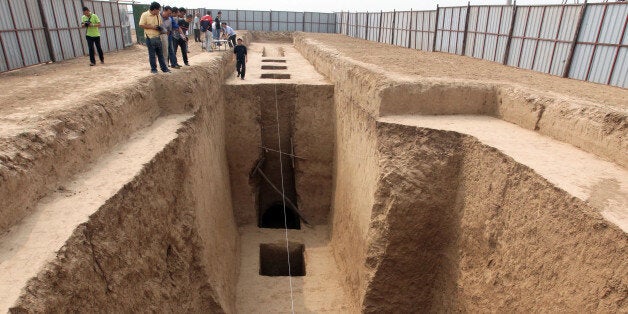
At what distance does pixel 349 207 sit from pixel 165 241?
11.9ft

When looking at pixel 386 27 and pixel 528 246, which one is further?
pixel 386 27

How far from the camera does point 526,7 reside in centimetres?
924

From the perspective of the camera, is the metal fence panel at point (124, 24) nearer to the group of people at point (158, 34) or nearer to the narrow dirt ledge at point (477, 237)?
the group of people at point (158, 34)

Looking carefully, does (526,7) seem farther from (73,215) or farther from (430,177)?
(73,215)

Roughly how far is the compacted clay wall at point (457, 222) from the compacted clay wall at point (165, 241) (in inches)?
90.0

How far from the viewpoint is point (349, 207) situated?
22.6ft

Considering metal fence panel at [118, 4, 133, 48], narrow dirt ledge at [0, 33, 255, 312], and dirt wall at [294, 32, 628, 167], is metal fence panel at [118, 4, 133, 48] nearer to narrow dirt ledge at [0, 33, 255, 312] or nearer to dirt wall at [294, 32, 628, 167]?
narrow dirt ledge at [0, 33, 255, 312]

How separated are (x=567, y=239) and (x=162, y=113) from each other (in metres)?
5.21

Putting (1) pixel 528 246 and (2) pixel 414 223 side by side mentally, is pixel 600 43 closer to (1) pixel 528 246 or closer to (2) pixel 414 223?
(2) pixel 414 223

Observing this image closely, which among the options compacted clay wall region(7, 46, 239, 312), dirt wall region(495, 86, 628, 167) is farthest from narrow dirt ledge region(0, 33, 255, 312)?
dirt wall region(495, 86, 628, 167)

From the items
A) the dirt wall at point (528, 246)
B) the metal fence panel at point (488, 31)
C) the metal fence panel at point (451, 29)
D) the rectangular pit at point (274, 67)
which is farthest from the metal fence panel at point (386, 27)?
the dirt wall at point (528, 246)

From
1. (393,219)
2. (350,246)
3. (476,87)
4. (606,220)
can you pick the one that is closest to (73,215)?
(393,219)

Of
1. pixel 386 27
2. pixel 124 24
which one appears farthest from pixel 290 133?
pixel 386 27

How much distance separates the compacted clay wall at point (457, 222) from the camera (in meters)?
3.00
